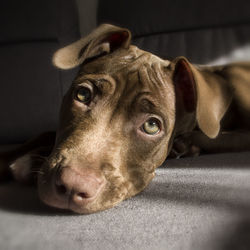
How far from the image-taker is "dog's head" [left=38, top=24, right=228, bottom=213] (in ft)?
4.52

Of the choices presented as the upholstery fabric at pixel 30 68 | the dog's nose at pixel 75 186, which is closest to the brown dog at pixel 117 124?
the dog's nose at pixel 75 186

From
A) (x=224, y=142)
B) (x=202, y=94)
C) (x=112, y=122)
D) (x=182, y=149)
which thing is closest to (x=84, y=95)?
(x=112, y=122)

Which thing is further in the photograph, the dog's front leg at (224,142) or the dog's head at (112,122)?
the dog's front leg at (224,142)

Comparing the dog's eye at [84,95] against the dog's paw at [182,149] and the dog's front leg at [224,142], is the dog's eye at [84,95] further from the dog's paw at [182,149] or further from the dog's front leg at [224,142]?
the dog's front leg at [224,142]

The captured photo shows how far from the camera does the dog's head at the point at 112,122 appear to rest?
4.52 ft

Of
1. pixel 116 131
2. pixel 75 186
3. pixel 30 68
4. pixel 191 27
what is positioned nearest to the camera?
pixel 75 186

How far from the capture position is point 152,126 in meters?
1.76

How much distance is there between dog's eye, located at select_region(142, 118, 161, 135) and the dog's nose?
468 millimetres

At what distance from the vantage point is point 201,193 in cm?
150

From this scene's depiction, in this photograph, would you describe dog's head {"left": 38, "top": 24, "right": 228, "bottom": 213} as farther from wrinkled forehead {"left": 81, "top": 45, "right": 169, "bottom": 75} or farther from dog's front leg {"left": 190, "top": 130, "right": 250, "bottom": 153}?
dog's front leg {"left": 190, "top": 130, "right": 250, "bottom": 153}

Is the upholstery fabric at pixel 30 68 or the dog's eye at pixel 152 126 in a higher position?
the dog's eye at pixel 152 126

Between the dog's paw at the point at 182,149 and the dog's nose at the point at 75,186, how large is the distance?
950 millimetres

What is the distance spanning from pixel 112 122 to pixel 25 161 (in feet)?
1.89

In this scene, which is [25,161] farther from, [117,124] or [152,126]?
[152,126]
